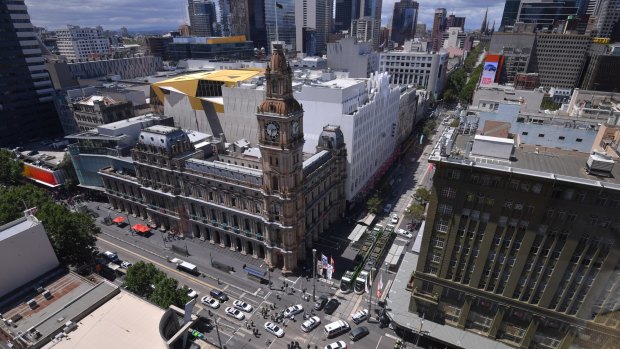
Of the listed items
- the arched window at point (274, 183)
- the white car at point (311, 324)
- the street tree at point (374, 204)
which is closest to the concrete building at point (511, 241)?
the white car at point (311, 324)

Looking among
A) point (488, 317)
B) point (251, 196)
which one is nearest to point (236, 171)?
point (251, 196)

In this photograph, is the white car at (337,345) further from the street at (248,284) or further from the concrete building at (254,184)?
the concrete building at (254,184)

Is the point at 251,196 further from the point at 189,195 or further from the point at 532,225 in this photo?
the point at 532,225

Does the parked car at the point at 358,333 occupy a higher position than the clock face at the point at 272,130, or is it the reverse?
the clock face at the point at 272,130

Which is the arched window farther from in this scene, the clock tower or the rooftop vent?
the rooftop vent

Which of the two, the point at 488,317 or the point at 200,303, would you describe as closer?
the point at 488,317

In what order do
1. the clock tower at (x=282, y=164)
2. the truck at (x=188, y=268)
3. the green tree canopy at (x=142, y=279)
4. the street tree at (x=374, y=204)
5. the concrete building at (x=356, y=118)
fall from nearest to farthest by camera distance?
the green tree canopy at (x=142, y=279) < the clock tower at (x=282, y=164) < the truck at (x=188, y=268) < the concrete building at (x=356, y=118) < the street tree at (x=374, y=204)

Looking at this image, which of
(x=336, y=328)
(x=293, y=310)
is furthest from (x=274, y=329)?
(x=336, y=328)
